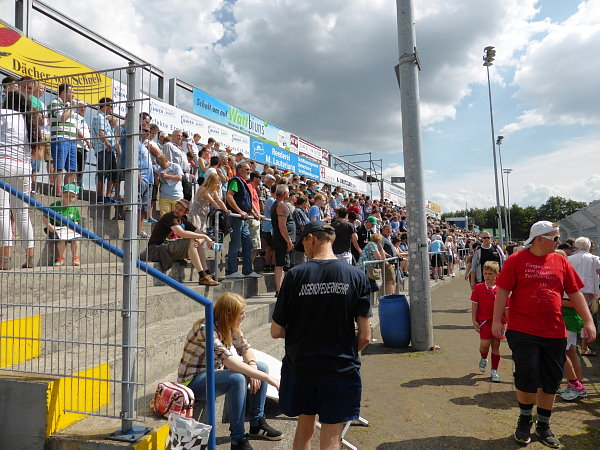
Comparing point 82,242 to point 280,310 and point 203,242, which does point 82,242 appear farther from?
point 203,242

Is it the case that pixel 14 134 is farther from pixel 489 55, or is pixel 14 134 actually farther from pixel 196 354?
pixel 489 55

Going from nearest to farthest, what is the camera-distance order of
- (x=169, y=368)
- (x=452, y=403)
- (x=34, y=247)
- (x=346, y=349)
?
(x=346, y=349)
(x=34, y=247)
(x=169, y=368)
(x=452, y=403)

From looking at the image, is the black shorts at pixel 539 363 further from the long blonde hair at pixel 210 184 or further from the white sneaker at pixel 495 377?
the long blonde hair at pixel 210 184

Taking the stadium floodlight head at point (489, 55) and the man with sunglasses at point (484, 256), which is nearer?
the man with sunglasses at point (484, 256)

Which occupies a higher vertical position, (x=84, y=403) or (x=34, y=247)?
(x=34, y=247)

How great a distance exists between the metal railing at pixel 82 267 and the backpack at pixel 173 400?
15cm

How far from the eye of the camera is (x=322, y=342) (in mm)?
2643

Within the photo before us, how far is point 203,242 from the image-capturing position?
590cm

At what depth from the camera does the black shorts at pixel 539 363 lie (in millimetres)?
3605

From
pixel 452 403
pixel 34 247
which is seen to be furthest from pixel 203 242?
pixel 452 403

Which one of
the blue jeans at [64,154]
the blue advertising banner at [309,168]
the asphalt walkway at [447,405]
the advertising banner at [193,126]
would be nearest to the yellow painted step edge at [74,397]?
the blue jeans at [64,154]

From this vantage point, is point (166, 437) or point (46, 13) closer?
point (166, 437)

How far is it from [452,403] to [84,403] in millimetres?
3692

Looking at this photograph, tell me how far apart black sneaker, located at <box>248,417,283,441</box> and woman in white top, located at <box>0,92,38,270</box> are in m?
2.30
